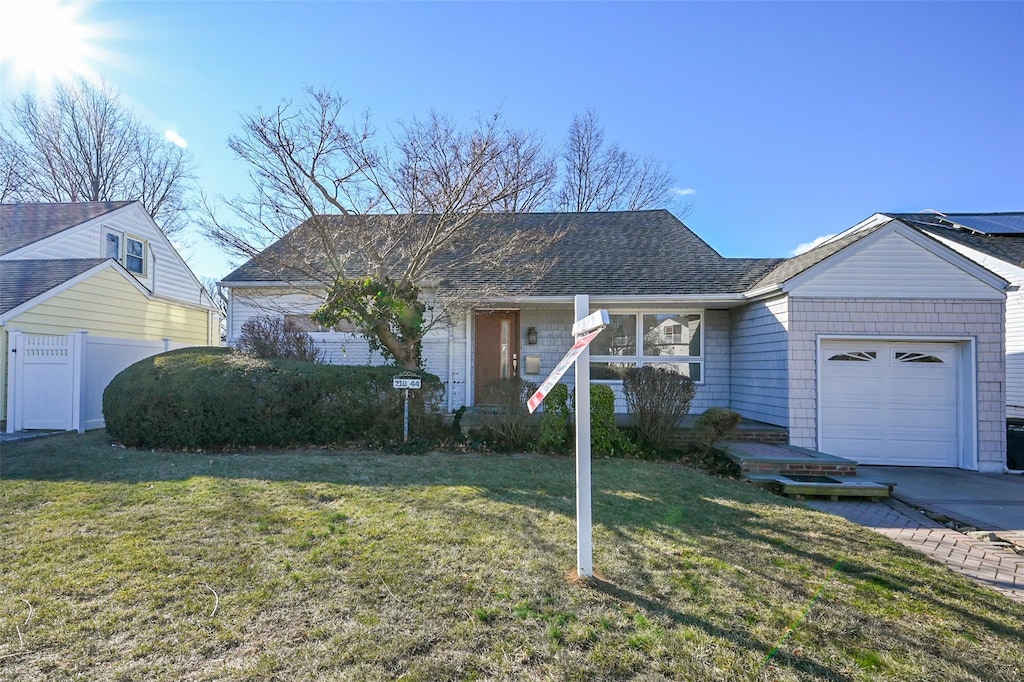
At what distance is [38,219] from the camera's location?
1416 centimetres

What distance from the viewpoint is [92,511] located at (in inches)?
177

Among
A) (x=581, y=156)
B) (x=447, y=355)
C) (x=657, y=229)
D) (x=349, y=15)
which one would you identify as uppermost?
(x=581, y=156)

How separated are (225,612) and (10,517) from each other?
3.22 meters

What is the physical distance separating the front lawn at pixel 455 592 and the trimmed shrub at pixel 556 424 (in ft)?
7.24

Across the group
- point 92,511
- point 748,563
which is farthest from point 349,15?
point 748,563

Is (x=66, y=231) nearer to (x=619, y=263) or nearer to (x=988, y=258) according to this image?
(x=619, y=263)

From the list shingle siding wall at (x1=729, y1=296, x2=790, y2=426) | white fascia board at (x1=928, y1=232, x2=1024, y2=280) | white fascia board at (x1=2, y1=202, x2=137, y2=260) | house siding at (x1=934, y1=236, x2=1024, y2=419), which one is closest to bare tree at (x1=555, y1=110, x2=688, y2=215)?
white fascia board at (x1=928, y1=232, x2=1024, y2=280)

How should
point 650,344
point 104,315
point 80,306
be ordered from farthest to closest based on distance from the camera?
point 104,315
point 80,306
point 650,344

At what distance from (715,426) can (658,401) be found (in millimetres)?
1034

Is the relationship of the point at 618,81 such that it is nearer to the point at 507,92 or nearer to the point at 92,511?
the point at 507,92

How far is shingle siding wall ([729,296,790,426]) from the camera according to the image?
8734mm

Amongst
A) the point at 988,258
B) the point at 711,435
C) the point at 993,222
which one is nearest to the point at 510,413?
the point at 711,435

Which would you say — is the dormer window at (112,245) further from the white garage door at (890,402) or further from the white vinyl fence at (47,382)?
the white garage door at (890,402)

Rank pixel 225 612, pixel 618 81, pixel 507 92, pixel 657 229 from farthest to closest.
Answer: pixel 657 229
pixel 618 81
pixel 507 92
pixel 225 612
